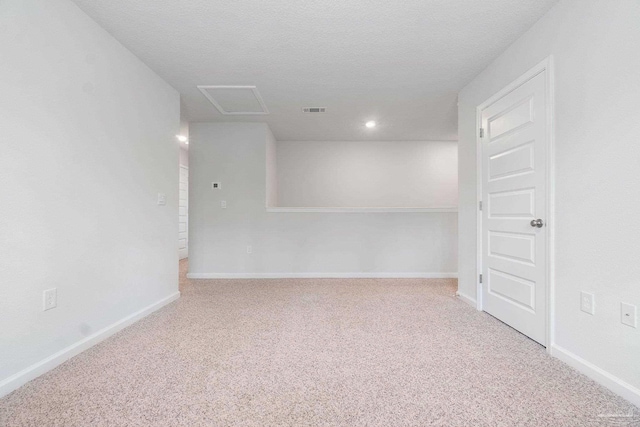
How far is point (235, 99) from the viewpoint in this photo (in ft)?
11.7

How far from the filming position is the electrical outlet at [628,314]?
149 centimetres

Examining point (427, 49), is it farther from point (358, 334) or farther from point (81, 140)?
point (81, 140)

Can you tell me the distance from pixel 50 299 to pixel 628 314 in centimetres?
317

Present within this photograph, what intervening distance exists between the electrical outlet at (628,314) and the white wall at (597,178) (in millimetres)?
22

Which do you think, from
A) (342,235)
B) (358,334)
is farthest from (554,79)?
(342,235)

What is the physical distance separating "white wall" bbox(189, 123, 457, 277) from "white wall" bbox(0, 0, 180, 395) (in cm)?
Result: 161

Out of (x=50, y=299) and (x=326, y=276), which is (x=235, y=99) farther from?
(x=326, y=276)

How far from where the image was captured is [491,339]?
2.24 meters

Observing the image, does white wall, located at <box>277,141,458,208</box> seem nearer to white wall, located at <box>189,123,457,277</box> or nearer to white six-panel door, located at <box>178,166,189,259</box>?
white wall, located at <box>189,123,457,277</box>

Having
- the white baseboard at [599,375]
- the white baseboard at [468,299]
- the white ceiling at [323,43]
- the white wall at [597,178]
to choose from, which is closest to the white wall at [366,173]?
the white ceiling at [323,43]

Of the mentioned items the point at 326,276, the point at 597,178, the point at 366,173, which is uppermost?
the point at 366,173

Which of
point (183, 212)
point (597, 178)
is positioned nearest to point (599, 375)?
point (597, 178)

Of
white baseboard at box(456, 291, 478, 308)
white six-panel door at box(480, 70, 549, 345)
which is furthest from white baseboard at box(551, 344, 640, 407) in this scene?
white baseboard at box(456, 291, 478, 308)

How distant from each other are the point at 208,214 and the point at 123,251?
2065 mm
